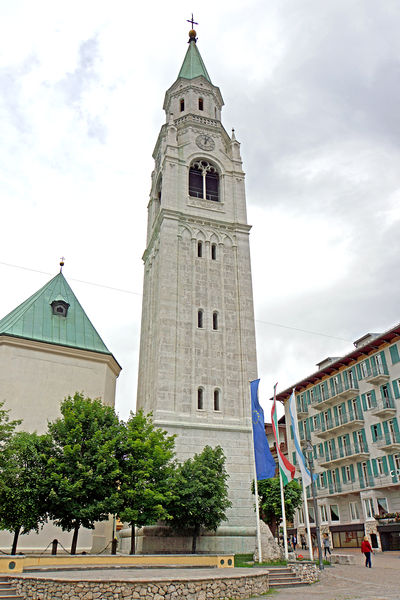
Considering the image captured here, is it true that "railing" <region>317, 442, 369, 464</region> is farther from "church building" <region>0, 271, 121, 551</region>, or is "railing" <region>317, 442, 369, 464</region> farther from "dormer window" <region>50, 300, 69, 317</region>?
"dormer window" <region>50, 300, 69, 317</region>

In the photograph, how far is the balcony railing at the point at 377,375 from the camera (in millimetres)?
40906

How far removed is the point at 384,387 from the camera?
41.4 m

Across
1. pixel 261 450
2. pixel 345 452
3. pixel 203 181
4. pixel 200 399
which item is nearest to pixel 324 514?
pixel 345 452

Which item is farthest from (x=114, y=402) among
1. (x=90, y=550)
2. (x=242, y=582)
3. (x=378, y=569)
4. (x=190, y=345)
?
(x=242, y=582)

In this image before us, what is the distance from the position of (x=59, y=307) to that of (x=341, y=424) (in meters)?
28.0

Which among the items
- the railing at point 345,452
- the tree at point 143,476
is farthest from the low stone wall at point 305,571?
the railing at point 345,452

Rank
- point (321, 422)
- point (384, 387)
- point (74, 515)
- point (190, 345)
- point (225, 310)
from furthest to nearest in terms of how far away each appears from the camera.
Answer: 1. point (321, 422)
2. point (384, 387)
3. point (225, 310)
4. point (190, 345)
5. point (74, 515)

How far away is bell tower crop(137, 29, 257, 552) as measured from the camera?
32.4 meters

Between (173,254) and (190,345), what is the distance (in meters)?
7.77

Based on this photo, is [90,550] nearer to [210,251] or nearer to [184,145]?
[210,251]

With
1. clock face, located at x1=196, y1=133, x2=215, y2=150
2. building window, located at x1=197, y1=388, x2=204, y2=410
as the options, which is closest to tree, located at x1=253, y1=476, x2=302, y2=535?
building window, located at x1=197, y1=388, x2=204, y2=410

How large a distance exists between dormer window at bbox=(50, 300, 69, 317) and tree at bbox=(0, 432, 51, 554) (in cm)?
1428

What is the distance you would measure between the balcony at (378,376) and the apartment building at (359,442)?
2 cm

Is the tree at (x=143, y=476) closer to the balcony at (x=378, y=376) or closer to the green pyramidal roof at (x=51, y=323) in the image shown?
the green pyramidal roof at (x=51, y=323)
